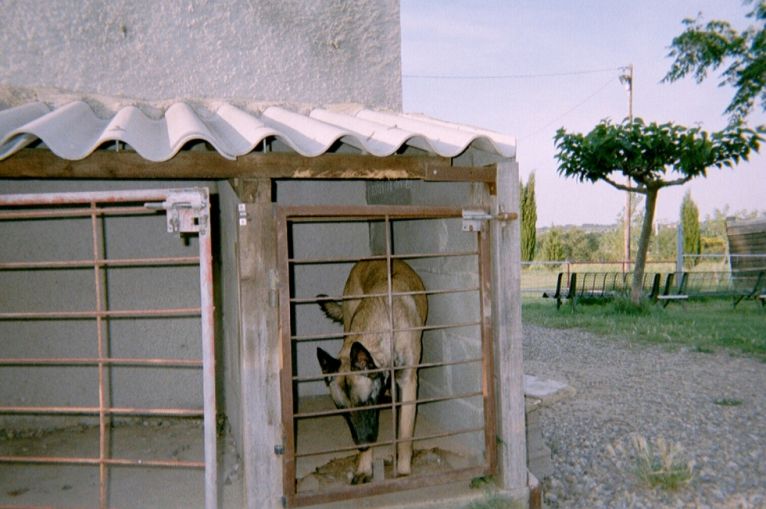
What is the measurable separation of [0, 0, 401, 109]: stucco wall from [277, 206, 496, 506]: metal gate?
1408mm

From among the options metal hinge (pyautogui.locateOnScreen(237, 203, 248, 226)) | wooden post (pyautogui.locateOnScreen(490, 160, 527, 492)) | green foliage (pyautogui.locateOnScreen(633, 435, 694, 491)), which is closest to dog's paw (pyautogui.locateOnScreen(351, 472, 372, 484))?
wooden post (pyautogui.locateOnScreen(490, 160, 527, 492))

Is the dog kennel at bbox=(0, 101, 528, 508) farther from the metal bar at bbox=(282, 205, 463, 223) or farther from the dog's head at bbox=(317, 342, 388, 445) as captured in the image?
the dog's head at bbox=(317, 342, 388, 445)

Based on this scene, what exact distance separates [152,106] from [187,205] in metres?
1.73

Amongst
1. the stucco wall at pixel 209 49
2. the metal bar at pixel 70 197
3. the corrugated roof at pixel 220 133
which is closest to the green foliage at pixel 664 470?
the corrugated roof at pixel 220 133

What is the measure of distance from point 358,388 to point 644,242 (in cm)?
1074

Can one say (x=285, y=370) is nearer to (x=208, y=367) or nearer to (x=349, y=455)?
(x=208, y=367)

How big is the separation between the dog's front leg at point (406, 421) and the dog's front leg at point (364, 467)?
0.22m

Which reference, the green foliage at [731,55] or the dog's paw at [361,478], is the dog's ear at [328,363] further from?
the green foliage at [731,55]

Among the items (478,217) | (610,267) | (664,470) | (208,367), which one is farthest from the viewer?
(610,267)

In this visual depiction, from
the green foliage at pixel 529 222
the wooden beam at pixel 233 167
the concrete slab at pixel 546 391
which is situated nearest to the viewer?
the wooden beam at pixel 233 167

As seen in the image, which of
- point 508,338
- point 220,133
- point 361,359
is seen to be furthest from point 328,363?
point 220,133

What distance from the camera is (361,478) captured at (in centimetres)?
406

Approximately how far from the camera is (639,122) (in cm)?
1152

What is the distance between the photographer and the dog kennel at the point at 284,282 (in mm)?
3023
